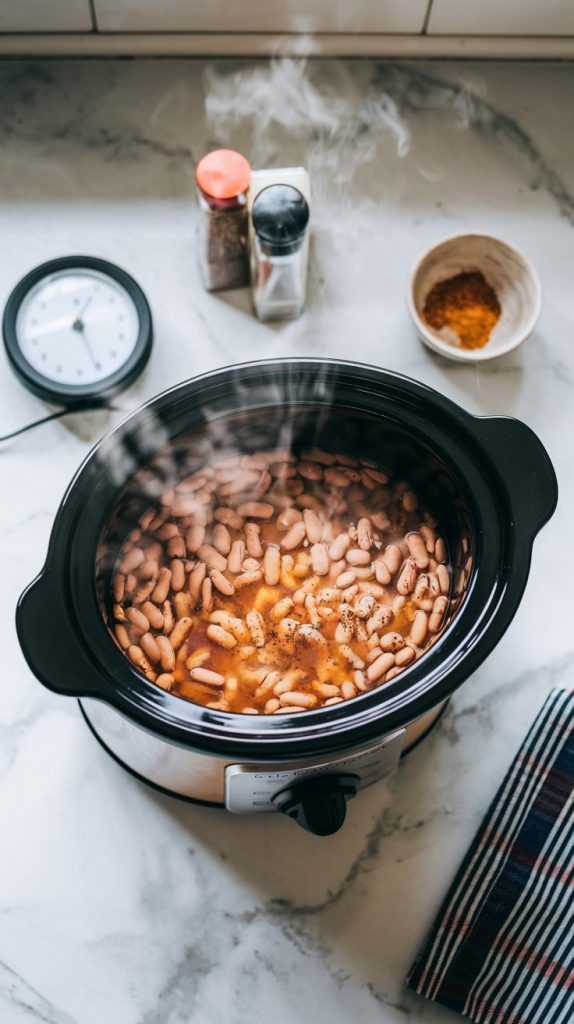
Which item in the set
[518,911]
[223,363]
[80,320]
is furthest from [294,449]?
[518,911]

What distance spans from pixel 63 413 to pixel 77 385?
4 centimetres

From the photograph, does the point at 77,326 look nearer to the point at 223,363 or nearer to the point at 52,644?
the point at 223,363

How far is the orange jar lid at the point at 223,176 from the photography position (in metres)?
1.27

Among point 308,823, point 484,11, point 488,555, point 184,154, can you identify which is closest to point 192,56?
point 184,154

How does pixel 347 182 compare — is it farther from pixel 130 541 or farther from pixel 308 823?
pixel 308 823

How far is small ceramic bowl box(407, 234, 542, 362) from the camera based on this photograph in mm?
1344

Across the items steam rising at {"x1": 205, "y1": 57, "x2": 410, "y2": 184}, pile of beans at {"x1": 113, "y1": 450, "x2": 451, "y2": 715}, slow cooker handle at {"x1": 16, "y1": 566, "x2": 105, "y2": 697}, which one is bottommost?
slow cooker handle at {"x1": 16, "y1": 566, "x2": 105, "y2": 697}

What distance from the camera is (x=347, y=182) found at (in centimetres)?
147

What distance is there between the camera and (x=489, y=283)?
141 centimetres

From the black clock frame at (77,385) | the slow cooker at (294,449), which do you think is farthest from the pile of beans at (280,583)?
the black clock frame at (77,385)

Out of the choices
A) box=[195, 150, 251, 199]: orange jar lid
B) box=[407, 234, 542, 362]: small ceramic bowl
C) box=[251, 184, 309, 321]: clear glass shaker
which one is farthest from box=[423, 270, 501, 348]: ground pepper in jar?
box=[195, 150, 251, 199]: orange jar lid

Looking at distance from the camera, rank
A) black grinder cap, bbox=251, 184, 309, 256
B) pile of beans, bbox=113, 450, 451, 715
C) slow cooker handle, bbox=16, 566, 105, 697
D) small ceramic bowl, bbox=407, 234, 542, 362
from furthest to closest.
Answer: small ceramic bowl, bbox=407, 234, 542, 362 < black grinder cap, bbox=251, 184, 309, 256 < pile of beans, bbox=113, 450, 451, 715 < slow cooker handle, bbox=16, 566, 105, 697

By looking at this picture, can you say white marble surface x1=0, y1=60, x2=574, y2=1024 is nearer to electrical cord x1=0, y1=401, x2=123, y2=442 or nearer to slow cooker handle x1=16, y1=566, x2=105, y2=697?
electrical cord x1=0, y1=401, x2=123, y2=442

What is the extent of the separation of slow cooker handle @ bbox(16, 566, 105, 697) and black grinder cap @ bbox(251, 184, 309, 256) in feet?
1.69
